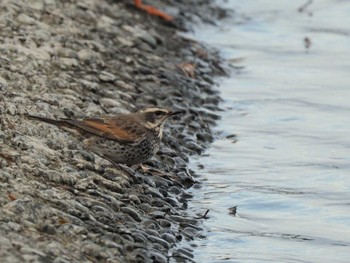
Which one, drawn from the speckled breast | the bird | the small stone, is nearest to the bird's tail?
the bird

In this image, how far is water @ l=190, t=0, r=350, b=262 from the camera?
888 centimetres

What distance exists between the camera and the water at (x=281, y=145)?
888cm

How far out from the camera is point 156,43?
559 inches

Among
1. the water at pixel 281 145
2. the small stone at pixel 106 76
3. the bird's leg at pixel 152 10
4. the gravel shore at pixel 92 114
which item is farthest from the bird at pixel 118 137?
the bird's leg at pixel 152 10

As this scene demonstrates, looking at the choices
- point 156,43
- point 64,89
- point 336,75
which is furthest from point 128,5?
point 64,89

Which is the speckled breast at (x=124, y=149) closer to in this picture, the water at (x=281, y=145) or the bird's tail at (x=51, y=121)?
the bird's tail at (x=51, y=121)

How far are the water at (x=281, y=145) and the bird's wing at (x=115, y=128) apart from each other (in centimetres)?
87

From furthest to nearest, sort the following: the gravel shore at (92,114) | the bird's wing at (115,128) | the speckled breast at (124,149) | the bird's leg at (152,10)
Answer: the bird's leg at (152,10)
the speckled breast at (124,149)
the bird's wing at (115,128)
the gravel shore at (92,114)

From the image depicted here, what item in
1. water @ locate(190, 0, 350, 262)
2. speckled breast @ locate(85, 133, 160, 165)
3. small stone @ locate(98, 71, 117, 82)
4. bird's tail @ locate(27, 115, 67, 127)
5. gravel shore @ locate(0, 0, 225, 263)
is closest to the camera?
gravel shore @ locate(0, 0, 225, 263)

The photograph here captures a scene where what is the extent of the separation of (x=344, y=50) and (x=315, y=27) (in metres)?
1.56

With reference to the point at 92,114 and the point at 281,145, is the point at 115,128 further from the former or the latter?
the point at 281,145

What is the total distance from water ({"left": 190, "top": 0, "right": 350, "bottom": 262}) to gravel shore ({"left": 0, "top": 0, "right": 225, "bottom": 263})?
1.04 ft

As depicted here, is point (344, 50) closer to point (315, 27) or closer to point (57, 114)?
point (315, 27)

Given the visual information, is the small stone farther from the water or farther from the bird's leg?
the bird's leg
